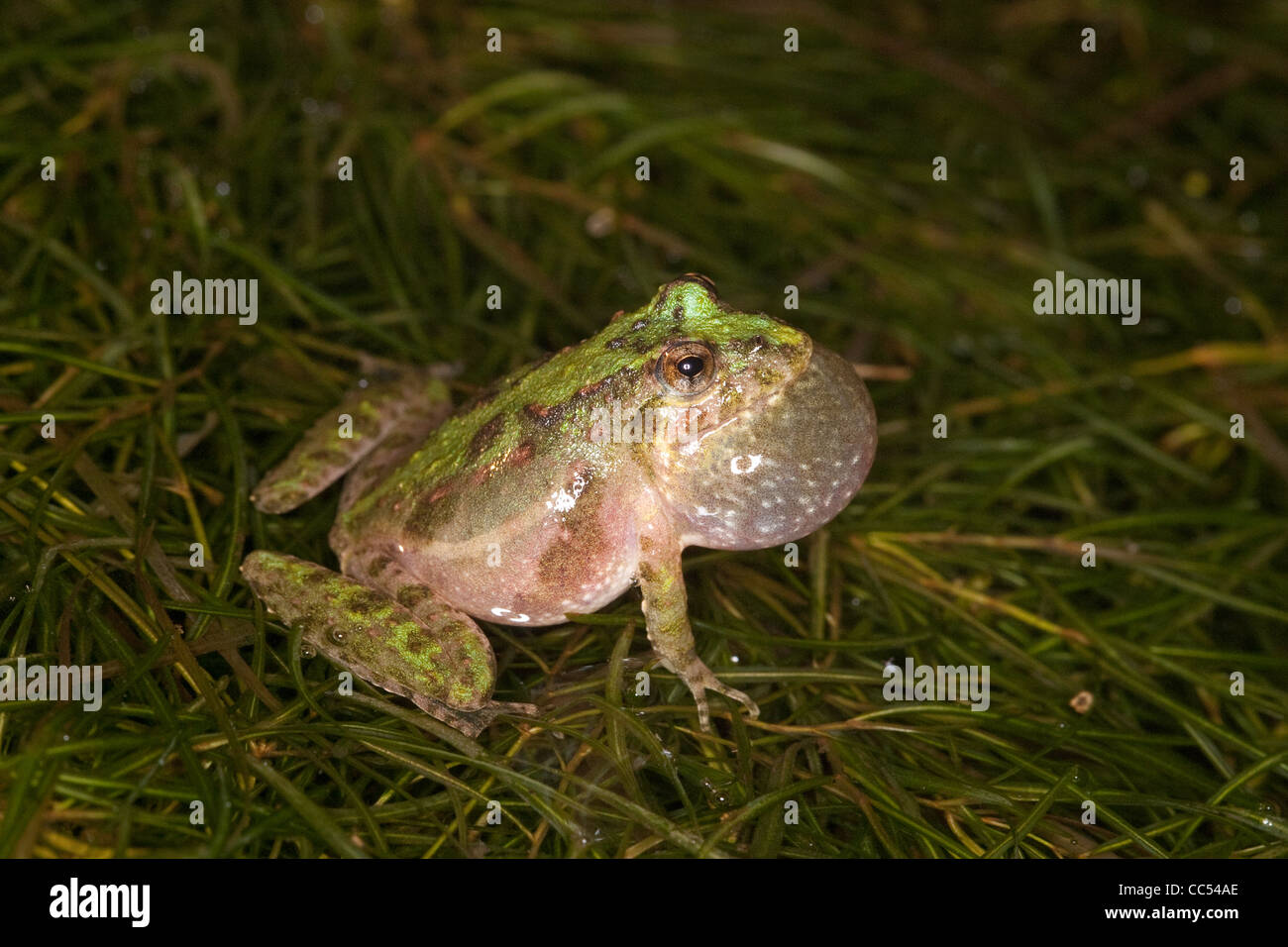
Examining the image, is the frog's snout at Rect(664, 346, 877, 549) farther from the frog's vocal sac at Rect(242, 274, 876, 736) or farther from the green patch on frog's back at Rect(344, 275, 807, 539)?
the green patch on frog's back at Rect(344, 275, 807, 539)

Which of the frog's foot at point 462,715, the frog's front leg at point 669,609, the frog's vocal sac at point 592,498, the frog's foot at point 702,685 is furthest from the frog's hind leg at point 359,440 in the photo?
the frog's foot at point 702,685

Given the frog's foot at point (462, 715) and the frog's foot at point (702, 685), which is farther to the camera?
the frog's foot at point (702, 685)

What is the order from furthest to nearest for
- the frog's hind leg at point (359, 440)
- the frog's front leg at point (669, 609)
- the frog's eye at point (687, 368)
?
the frog's hind leg at point (359, 440)
the frog's front leg at point (669, 609)
the frog's eye at point (687, 368)

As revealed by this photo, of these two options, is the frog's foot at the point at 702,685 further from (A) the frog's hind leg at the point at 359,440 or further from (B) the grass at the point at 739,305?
(A) the frog's hind leg at the point at 359,440

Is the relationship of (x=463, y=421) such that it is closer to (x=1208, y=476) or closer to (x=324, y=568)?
(x=324, y=568)

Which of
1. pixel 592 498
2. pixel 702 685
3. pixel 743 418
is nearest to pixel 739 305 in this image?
pixel 743 418

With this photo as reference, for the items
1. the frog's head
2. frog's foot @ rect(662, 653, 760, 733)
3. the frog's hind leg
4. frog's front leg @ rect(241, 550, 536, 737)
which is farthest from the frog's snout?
the frog's hind leg
